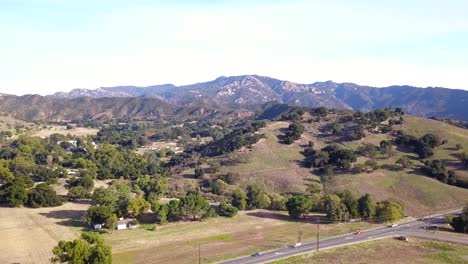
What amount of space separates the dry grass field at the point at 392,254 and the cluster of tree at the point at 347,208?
458 inches

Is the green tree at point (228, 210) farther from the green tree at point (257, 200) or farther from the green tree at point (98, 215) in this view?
the green tree at point (98, 215)

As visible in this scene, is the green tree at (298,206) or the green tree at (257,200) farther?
the green tree at (257,200)

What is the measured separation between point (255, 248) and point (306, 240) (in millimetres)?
8350

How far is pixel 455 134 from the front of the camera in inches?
4771

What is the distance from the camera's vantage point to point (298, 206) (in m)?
71.6

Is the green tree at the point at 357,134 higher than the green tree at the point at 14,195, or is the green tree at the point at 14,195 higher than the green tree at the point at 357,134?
the green tree at the point at 357,134

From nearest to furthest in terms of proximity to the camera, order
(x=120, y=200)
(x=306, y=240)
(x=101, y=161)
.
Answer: (x=306, y=240), (x=120, y=200), (x=101, y=161)

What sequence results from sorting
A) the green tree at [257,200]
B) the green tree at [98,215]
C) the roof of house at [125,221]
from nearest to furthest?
1. the green tree at [98,215]
2. the roof of house at [125,221]
3. the green tree at [257,200]

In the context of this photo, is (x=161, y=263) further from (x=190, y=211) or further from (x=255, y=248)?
(x=190, y=211)

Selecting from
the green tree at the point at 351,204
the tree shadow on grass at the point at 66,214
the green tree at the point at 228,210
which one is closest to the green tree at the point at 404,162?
the green tree at the point at 351,204

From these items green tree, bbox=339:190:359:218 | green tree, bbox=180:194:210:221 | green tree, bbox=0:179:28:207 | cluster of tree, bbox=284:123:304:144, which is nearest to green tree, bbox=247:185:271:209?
green tree, bbox=180:194:210:221

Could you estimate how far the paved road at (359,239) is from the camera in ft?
171

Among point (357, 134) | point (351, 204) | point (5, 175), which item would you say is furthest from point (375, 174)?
point (5, 175)

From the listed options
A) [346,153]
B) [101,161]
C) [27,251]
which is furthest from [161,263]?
[101,161]
